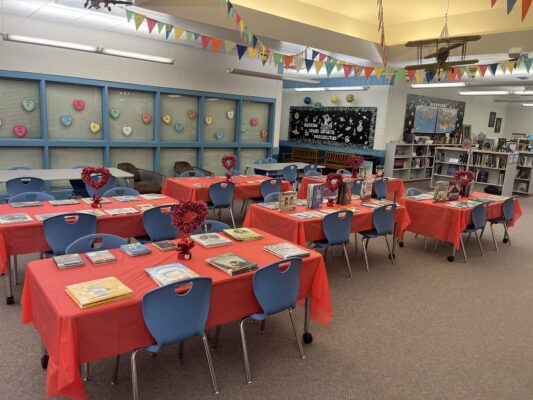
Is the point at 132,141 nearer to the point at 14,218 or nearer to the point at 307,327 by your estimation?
the point at 14,218

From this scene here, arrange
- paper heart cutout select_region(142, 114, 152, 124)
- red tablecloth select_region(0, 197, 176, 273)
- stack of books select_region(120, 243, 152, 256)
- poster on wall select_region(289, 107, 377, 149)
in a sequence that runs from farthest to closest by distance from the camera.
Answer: poster on wall select_region(289, 107, 377, 149), paper heart cutout select_region(142, 114, 152, 124), red tablecloth select_region(0, 197, 176, 273), stack of books select_region(120, 243, 152, 256)

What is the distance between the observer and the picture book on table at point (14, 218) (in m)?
3.62

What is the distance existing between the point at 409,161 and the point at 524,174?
10.6ft

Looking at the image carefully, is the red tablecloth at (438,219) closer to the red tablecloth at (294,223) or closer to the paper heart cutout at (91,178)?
the red tablecloth at (294,223)

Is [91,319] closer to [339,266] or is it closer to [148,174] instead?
[339,266]

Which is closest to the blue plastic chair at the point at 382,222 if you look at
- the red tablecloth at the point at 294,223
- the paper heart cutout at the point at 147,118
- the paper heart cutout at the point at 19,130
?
the red tablecloth at the point at 294,223

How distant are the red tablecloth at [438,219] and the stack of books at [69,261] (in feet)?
15.5

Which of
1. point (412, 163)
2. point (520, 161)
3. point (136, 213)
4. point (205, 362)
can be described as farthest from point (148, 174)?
point (520, 161)

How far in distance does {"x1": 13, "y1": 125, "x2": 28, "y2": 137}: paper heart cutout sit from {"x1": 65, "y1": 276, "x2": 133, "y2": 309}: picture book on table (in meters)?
5.94

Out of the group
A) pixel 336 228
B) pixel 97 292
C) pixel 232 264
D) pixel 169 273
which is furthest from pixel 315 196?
pixel 97 292

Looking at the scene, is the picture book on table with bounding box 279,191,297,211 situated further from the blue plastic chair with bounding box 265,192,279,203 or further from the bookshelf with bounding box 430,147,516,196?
the bookshelf with bounding box 430,147,516,196

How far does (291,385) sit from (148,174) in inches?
253

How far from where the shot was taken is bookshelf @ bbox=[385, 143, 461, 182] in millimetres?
12055

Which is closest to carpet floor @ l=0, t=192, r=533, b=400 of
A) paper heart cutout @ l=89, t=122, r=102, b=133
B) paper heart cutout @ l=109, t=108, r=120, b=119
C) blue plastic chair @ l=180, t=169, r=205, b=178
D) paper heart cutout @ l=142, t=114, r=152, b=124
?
blue plastic chair @ l=180, t=169, r=205, b=178
